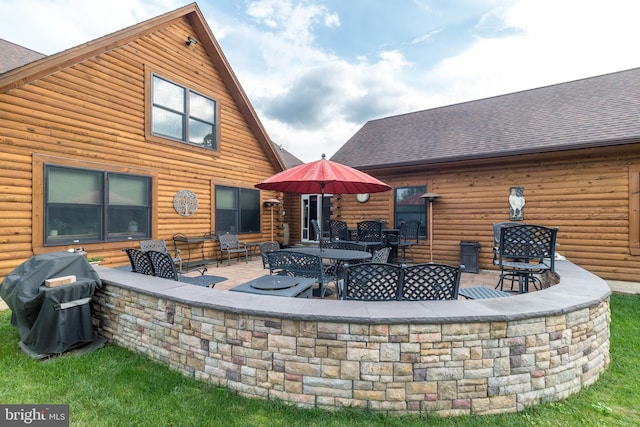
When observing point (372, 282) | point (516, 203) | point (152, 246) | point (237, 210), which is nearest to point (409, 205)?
point (516, 203)

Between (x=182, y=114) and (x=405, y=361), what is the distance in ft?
25.4

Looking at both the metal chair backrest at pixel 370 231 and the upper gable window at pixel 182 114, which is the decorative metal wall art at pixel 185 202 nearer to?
the upper gable window at pixel 182 114

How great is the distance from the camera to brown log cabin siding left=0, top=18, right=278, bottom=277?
477cm

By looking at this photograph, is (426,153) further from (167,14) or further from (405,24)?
(167,14)

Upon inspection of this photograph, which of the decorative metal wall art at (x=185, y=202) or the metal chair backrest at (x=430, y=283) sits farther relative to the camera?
the decorative metal wall art at (x=185, y=202)

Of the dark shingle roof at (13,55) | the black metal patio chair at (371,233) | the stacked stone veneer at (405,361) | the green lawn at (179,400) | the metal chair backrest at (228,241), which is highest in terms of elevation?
the dark shingle roof at (13,55)

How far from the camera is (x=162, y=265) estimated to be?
3.63 meters

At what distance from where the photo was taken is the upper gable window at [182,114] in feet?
22.8

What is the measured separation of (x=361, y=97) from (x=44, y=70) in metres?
14.9

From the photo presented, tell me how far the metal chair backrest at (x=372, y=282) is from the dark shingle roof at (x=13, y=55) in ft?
24.6

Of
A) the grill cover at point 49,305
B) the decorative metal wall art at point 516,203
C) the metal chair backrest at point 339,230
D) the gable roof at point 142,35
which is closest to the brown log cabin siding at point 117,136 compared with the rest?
the gable roof at point 142,35

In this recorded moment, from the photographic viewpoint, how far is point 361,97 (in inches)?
676

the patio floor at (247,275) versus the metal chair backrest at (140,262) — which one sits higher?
the metal chair backrest at (140,262)

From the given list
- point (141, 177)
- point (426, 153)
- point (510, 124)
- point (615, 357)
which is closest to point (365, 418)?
point (615, 357)
